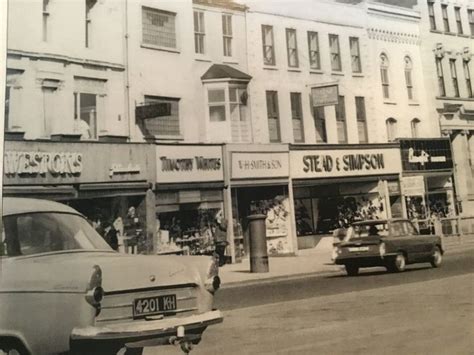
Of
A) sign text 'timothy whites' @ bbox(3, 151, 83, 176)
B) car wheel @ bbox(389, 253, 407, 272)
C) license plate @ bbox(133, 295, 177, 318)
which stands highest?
sign text 'timothy whites' @ bbox(3, 151, 83, 176)

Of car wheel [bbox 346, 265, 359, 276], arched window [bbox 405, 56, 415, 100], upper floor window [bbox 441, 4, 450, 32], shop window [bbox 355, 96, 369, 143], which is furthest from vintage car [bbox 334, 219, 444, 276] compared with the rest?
upper floor window [bbox 441, 4, 450, 32]

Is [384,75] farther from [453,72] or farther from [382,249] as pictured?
[382,249]

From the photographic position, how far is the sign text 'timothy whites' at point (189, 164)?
229 centimetres

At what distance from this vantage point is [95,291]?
170cm

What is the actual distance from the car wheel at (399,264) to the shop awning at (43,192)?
5.64ft

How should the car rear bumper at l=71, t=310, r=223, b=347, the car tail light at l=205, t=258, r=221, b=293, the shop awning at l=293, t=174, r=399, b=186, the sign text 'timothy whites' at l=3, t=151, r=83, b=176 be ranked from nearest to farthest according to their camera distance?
1. the car rear bumper at l=71, t=310, r=223, b=347
2. the sign text 'timothy whites' at l=3, t=151, r=83, b=176
3. the car tail light at l=205, t=258, r=221, b=293
4. the shop awning at l=293, t=174, r=399, b=186

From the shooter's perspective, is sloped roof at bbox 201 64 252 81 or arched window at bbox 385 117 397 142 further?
arched window at bbox 385 117 397 142

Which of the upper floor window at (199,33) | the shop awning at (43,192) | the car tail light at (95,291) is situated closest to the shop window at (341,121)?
the upper floor window at (199,33)

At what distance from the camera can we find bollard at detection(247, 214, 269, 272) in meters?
2.39

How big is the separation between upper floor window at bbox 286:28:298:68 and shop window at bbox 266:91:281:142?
0.18 metres

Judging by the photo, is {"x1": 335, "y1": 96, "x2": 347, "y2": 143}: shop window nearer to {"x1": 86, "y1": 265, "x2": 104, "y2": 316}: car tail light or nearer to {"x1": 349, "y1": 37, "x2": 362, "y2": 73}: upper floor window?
{"x1": 349, "y1": 37, "x2": 362, "y2": 73}: upper floor window

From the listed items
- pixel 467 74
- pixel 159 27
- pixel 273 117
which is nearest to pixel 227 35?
pixel 159 27

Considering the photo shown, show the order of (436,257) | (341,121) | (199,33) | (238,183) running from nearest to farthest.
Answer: (199,33)
(238,183)
(341,121)
(436,257)

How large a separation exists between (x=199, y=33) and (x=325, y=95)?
2.33 feet
